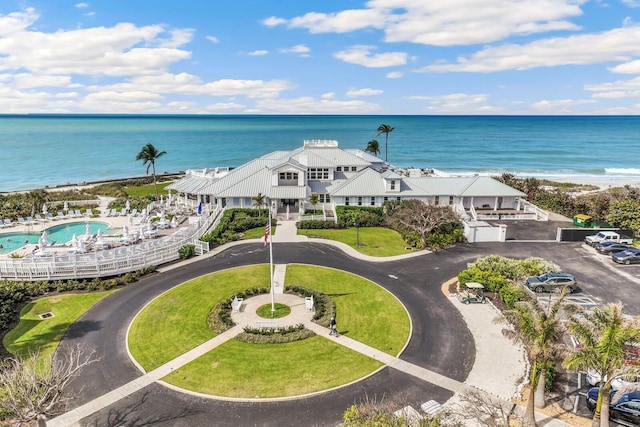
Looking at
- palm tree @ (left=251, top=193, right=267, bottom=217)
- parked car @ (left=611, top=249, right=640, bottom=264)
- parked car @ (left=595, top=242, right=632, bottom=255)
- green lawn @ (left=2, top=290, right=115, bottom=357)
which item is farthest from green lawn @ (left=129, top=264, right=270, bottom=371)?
parked car @ (left=595, top=242, right=632, bottom=255)

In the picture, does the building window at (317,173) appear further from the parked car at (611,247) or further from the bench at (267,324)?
the bench at (267,324)

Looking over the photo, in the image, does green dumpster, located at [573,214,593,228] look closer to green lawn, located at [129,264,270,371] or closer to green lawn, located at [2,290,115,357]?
green lawn, located at [129,264,270,371]

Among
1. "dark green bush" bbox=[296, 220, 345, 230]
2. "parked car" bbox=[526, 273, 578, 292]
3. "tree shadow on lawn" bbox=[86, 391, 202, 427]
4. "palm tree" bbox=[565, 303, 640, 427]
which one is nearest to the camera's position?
"palm tree" bbox=[565, 303, 640, 427]

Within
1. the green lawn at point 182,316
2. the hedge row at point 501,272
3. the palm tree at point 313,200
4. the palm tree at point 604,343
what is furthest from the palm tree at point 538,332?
the palm tree at point 313,200

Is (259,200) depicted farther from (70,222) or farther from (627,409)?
(627,409)

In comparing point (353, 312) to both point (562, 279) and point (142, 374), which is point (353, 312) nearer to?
point (142, 374)

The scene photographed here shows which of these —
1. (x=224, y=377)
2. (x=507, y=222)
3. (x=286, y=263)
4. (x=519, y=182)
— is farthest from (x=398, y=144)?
(x=224, y=377)
